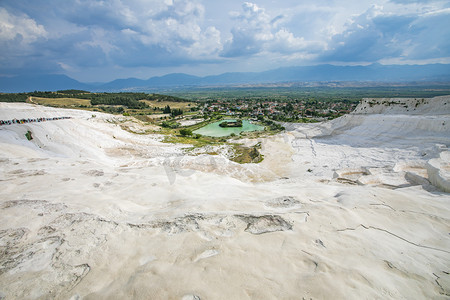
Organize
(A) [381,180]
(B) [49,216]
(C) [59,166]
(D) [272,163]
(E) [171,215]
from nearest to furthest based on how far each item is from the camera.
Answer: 1. (B) [49,216]
2. (E) [171,215]
3. (C) [59,166]
4. (A) [381,180]
5. (D) [272,163]

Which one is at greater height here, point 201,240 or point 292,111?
point 201,240

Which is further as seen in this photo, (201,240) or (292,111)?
(292,111)

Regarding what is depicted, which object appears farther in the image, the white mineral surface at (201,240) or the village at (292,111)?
the village at (292,111)

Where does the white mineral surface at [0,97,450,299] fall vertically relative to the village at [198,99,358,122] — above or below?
above

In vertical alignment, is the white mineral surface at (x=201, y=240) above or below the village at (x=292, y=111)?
above

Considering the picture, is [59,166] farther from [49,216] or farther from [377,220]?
[377,220]

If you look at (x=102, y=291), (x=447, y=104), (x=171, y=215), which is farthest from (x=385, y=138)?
(x=102, y=291)

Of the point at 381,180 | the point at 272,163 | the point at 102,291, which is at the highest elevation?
the point at 102,291

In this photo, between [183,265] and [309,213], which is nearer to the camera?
[183,265]

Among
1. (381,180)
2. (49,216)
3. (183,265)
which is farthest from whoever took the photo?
(381,180)

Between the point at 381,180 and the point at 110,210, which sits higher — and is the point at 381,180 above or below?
below

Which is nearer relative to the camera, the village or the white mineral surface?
the white mineral surface
